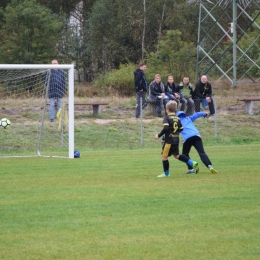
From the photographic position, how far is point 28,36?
40375mm

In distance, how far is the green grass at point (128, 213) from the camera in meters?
8.00

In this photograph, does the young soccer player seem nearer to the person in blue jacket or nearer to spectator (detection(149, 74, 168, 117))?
the person in blue jacket

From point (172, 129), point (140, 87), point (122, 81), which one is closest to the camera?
point (172, 129)

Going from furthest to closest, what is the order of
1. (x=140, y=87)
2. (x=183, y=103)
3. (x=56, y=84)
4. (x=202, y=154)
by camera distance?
(x=140, y=87) → (x=183, y=103) → (x=56, y=84) → (x=202, y=154)

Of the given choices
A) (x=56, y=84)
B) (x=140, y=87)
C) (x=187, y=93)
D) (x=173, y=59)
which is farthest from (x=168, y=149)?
(x=173, y=59)

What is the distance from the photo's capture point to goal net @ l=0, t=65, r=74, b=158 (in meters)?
22.1

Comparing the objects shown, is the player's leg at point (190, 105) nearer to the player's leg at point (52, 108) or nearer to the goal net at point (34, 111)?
the goal net at point (34, 111)

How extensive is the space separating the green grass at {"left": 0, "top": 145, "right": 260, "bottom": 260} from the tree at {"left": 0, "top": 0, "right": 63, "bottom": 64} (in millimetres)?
24547

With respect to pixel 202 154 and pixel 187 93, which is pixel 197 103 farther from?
pixel 202 154

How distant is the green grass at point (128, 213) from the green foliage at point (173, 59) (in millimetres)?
22301

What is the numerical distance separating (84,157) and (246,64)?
2343cm

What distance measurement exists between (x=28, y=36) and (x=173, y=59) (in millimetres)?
7995

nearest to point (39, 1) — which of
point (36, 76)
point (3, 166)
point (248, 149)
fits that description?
point (36, 76)

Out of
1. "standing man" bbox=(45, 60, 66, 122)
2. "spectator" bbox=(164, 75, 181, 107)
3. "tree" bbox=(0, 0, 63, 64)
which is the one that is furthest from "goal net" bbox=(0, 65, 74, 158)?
"tree" bbox=(0, 0, 63, 64)
